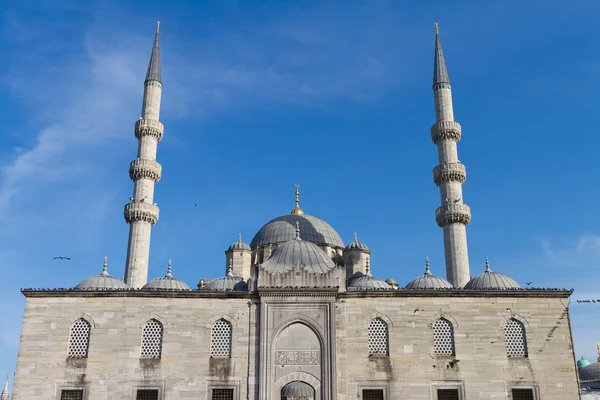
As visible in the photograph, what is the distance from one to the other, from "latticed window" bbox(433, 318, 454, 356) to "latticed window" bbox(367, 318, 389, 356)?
1.77 meters

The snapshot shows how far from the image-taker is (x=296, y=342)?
20938mm

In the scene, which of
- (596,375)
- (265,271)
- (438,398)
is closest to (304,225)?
(265,271)

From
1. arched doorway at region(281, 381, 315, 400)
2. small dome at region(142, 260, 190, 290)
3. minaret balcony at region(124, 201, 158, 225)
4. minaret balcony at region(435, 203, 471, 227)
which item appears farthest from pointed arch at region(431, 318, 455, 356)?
minaret balcony at region(124, 201, 158, 225)

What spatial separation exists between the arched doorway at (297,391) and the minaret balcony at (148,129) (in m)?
22.0

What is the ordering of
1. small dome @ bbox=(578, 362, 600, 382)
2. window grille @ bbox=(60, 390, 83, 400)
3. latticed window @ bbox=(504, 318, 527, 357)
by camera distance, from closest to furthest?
window grille @ bbox=(60, 390, 83, 400)
latticed window @ bbox=(504, 318, 527, 357)
small dome @ bbox=(578, 362, 600, 382)

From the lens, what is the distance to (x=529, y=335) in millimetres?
21484

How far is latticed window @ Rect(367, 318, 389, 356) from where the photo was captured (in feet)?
69.6

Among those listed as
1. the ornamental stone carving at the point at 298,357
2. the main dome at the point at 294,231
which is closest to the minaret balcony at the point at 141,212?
the main dome at the point at 294,231

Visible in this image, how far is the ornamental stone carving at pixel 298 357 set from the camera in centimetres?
2064

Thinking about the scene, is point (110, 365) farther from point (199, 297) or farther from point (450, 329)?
point (450, 329)

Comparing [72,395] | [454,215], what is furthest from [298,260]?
[454,215]

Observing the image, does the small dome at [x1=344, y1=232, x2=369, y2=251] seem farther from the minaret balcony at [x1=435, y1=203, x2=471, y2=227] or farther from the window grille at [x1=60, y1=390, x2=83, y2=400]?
the window grille at [x1=60, y1=390, x2=83, y2=400]

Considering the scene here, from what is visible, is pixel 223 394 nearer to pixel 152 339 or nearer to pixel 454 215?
pixel 152 339

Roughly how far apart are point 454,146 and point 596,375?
2062 cm
